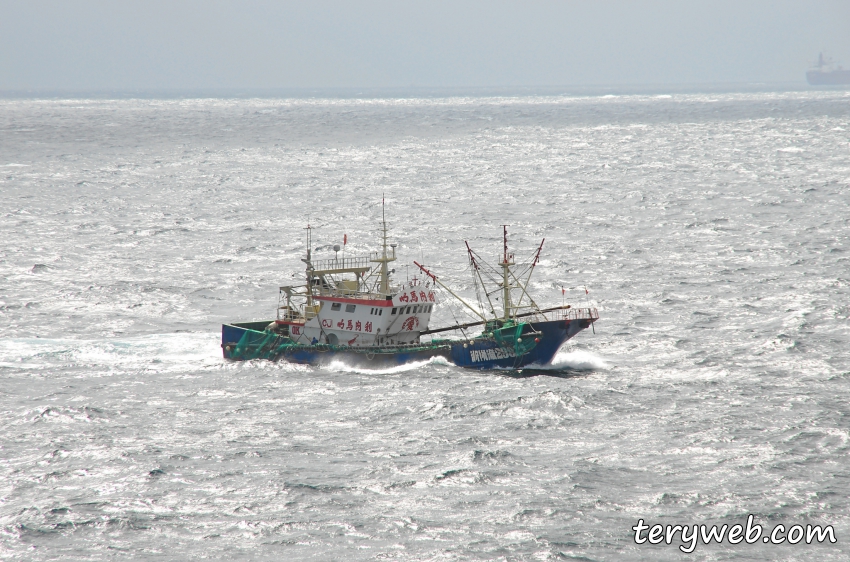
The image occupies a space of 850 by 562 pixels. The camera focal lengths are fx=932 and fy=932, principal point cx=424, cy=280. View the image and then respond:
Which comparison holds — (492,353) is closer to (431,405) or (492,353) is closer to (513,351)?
(513,351)

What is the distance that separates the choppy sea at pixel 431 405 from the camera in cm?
3334

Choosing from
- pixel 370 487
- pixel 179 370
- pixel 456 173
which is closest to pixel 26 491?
pixel 370 487

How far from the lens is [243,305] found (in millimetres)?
68688

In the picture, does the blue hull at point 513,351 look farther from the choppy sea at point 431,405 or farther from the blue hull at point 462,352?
the choppy sea at point 431,405

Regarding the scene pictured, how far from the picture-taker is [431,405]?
46.2m

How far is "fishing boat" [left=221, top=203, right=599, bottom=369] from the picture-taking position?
54219mm

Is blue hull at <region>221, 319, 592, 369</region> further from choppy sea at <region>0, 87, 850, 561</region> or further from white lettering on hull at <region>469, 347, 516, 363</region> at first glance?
choppy sea at <region>0, 87, 850, 561</region>

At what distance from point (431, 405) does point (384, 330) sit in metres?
11.4

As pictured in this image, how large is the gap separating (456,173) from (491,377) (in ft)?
336

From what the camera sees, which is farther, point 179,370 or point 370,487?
point 179,370

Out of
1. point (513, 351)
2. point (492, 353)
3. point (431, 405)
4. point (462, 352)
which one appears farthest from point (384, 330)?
point (431, 405)

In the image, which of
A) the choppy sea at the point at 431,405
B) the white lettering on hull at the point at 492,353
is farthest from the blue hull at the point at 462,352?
the choppy sea at the point at 431,405

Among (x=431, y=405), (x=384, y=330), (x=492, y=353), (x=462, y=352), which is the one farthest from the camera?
(x=384, y=330)

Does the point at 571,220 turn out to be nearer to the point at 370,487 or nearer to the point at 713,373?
the point at 713,373
